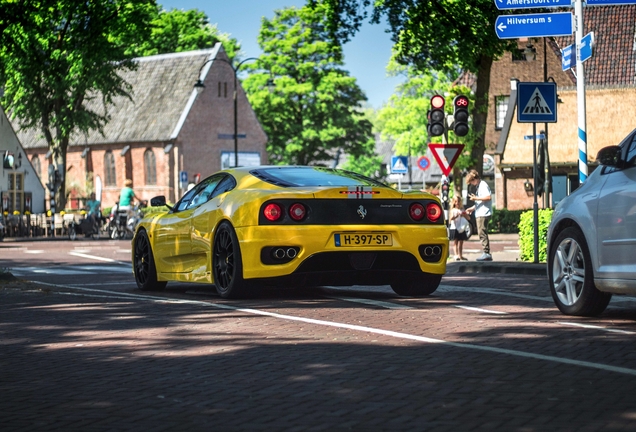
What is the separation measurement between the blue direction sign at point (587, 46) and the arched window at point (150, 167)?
64819 mm

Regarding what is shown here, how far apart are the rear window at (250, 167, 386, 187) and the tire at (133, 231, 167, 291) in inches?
76.9

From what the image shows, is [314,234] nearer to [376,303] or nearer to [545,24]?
[376,303]

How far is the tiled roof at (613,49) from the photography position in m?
58.2

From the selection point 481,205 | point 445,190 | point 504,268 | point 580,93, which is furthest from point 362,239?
point 445,190

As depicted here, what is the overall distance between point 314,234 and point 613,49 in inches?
2008

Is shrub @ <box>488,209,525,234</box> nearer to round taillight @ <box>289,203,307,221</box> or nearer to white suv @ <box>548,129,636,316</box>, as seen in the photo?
round taillight @ <box>289,203,307,221</box>

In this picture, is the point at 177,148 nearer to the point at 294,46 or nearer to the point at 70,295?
the point at 294,46

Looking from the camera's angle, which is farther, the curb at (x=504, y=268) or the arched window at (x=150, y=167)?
the arched window at (x=150, y=167)

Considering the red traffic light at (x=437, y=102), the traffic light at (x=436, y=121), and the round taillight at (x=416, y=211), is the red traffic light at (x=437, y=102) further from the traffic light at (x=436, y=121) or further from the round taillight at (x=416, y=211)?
the round taillight at (x=416, y=211)

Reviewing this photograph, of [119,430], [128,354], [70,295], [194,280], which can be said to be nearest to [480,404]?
[119,430]

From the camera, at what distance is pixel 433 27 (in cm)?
2845

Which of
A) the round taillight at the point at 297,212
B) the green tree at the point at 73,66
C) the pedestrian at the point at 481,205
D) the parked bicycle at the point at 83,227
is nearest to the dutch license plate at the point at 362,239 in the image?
the round taillight at the point at 297,212

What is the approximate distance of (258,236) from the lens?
11156mm

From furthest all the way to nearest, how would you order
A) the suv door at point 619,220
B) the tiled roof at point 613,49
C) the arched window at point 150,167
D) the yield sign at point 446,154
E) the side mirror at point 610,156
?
1. the arched window at point 150,167
2. the tiled roof at point 613,49
3. the yield sign at point 446,154
4. the side mirror at point 610,156
5. the suv door at point 619,220
